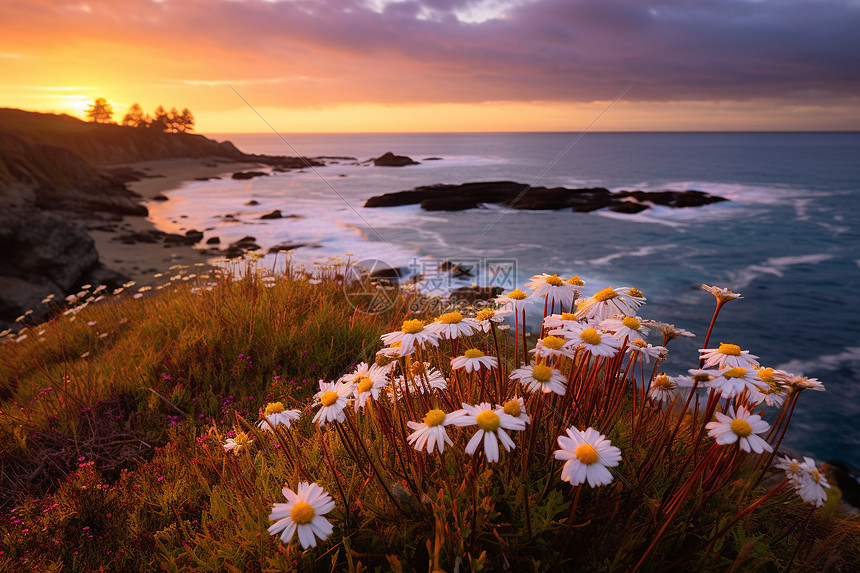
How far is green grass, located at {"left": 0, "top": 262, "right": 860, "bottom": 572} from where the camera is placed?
6.37ft

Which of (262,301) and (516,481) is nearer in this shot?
(516,481)

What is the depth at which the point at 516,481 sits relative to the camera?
77.5 inches

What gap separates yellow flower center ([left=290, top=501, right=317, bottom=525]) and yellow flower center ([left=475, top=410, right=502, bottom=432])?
2.27 ft

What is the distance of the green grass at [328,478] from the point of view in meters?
1.94

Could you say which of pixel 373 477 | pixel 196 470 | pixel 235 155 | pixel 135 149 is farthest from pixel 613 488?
pixel 235 155

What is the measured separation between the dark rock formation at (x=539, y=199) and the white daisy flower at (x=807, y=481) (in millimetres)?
34558

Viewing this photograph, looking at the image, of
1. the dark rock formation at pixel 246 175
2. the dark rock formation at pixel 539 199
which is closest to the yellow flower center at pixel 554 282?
the dark rock formation at pixel 539 199

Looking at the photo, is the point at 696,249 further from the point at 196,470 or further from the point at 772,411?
the point at 196,470

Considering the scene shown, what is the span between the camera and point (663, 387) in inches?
99.9

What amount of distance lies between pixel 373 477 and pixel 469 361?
84 cm

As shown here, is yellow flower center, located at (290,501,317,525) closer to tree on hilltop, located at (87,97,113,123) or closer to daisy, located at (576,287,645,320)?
daisy, located at (576,287,645,320)

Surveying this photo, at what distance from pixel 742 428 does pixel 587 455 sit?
617 millimetres

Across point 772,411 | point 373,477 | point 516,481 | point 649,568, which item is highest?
point 516,481

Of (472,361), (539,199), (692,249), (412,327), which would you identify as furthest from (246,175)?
(472,361)
